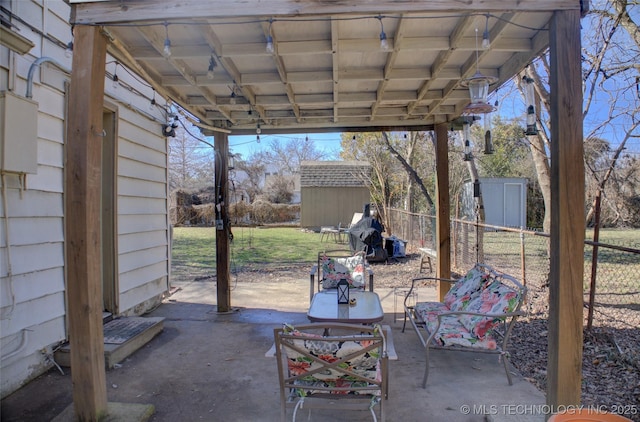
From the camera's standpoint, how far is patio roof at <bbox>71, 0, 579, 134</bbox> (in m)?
2.27

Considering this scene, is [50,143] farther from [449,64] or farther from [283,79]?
[449,64]

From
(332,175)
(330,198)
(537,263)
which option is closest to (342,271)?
(537,263)

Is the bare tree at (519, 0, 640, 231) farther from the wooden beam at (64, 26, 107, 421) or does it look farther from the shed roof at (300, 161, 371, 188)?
the shed roof at (300, 161, 371, 188)

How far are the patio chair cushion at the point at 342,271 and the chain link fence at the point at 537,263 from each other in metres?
1.77

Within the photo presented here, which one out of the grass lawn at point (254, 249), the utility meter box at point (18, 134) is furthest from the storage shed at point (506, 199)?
the utility meter box at point (18, 134)

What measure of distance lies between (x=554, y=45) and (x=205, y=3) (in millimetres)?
1999

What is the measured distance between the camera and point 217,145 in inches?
196

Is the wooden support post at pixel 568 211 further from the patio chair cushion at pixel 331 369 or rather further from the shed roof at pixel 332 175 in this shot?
the shed roof at pixel 332 175

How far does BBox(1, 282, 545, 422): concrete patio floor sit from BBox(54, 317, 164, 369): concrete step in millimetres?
77

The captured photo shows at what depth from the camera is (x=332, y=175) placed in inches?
639

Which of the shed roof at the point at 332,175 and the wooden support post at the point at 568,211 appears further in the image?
the shed roof at the point at 332,175

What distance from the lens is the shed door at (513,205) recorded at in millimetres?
15820

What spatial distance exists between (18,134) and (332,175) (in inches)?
540

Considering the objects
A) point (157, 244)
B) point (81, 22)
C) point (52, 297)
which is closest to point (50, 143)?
point (52, 297)
